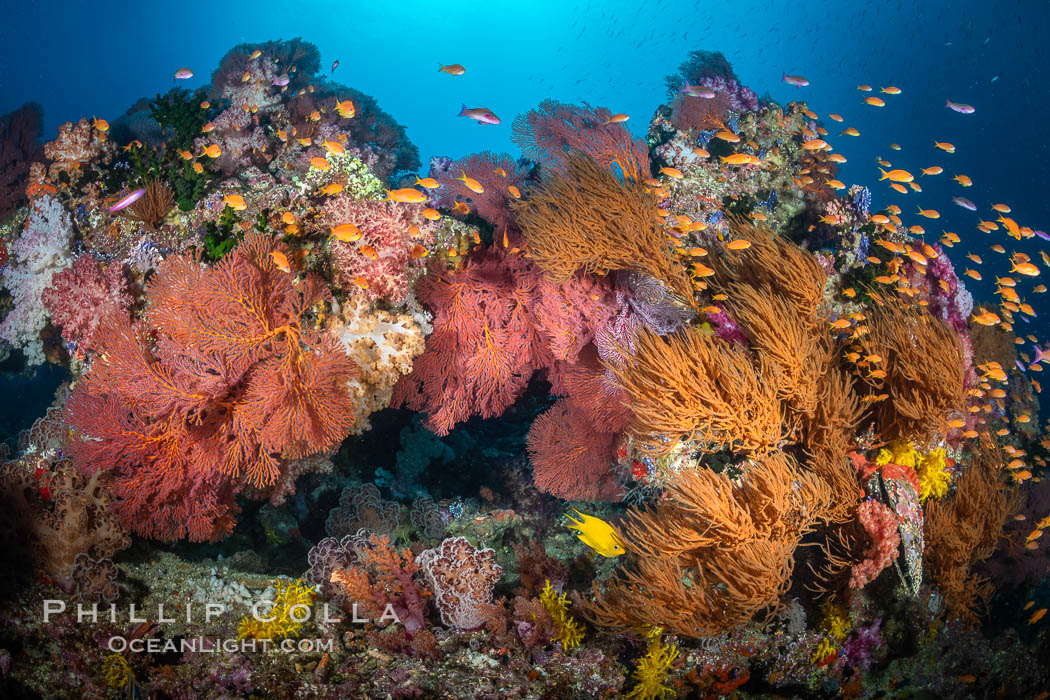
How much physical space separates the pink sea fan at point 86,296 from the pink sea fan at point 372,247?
6.47 ft

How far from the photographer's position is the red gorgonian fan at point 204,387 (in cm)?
351

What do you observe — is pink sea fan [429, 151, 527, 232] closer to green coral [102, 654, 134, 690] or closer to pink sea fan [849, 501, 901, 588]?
pink sea fan [849, 501, 901, 588]

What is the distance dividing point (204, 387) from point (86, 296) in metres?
1.96

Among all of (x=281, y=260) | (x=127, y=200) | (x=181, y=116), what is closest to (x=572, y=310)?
(x=281, y=260)

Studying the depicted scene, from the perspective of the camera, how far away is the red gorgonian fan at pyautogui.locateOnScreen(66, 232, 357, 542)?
3.51 m

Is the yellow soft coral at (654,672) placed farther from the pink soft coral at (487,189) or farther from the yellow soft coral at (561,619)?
the pink soft coral at (487,189)

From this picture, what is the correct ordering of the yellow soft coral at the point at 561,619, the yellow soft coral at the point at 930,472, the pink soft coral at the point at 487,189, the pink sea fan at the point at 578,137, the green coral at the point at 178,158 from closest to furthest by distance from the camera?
the yellow soft coral at the point at 561,619, the yellow soft coral at the point at 930,472, the green coral at the point at 178,158, the pink soft coral at the point at 487,189, the pink sea fan at the point at 578,137

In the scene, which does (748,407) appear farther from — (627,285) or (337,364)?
(337,364)

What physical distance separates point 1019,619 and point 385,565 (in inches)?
331

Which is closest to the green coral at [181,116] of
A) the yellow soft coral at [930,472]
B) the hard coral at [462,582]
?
the hard coral at [462,582]

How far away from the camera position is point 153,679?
3.25m

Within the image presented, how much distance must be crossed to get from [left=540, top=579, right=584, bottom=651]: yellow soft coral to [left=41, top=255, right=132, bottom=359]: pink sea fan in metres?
4.67

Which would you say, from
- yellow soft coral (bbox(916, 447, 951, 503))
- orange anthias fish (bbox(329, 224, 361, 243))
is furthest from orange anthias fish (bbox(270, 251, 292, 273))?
yellow soft coral (bbox(916, 447, 951, 503))

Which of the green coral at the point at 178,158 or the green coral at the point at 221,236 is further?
the green coral at the point at 178,158
